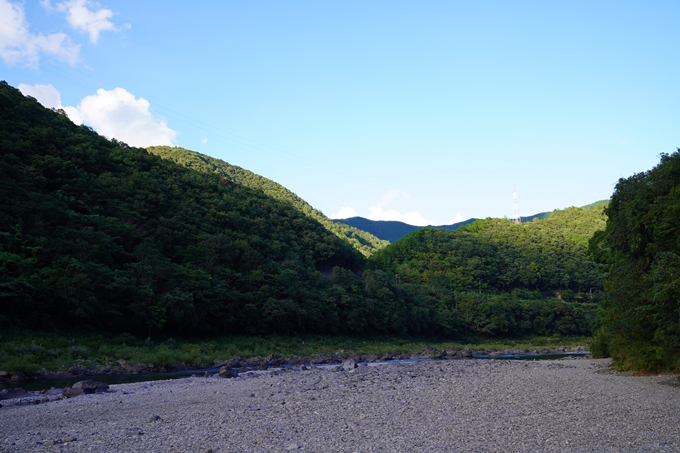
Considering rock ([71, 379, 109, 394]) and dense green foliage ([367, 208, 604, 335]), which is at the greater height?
dense green foliage ([367, 208, 604, 335])

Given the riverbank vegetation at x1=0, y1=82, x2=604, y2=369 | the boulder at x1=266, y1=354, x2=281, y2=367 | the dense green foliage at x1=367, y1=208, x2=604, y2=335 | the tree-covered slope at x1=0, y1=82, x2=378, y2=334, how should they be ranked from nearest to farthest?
the tree-covered slope at x1=0, y1=82, x2=378, y2=334
the riverbank vegetation at x1=0, y1=82, x2=604, y2=369
the boulder at x1=266, y1=354, x2=281, y2=367
the dense green foliage at x1=367, y1=208, x2=604, y2=335

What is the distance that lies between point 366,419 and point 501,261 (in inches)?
4823

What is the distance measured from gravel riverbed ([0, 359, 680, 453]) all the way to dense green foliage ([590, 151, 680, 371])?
1421mm

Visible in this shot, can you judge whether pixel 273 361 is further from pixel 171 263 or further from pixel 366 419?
pixel 366 419

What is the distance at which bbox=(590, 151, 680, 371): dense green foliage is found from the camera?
53.3 ft

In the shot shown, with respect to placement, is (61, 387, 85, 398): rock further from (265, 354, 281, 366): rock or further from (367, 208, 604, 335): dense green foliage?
(367, 208, 604, 335): dense green foliage

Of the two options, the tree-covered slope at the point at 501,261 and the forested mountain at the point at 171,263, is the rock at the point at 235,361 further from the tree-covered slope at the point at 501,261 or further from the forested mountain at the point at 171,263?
the tree-covered slope at the point at 501,261

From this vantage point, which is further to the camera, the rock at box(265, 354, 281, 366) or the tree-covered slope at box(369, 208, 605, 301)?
the tree-covered slope at box(369, 208, 605, 301)

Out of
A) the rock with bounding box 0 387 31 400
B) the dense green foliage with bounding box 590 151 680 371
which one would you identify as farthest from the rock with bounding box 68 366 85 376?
the dense green foliage with bounding box 590 151 680 371

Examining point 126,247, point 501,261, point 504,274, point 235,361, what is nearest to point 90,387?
point 235,361

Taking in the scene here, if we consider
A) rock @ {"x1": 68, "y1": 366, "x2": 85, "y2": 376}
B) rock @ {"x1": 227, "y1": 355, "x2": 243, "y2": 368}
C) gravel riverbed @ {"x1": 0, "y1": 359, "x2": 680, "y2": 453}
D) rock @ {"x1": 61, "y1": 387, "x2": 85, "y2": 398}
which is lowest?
rock @ {"x1": 227, "y1": 355, "x2": 243, "y2": 368}

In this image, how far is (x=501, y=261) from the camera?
128875 millimetres

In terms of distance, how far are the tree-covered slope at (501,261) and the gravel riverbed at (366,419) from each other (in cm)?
10351

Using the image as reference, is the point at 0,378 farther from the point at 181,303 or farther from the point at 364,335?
the point at 364,335
